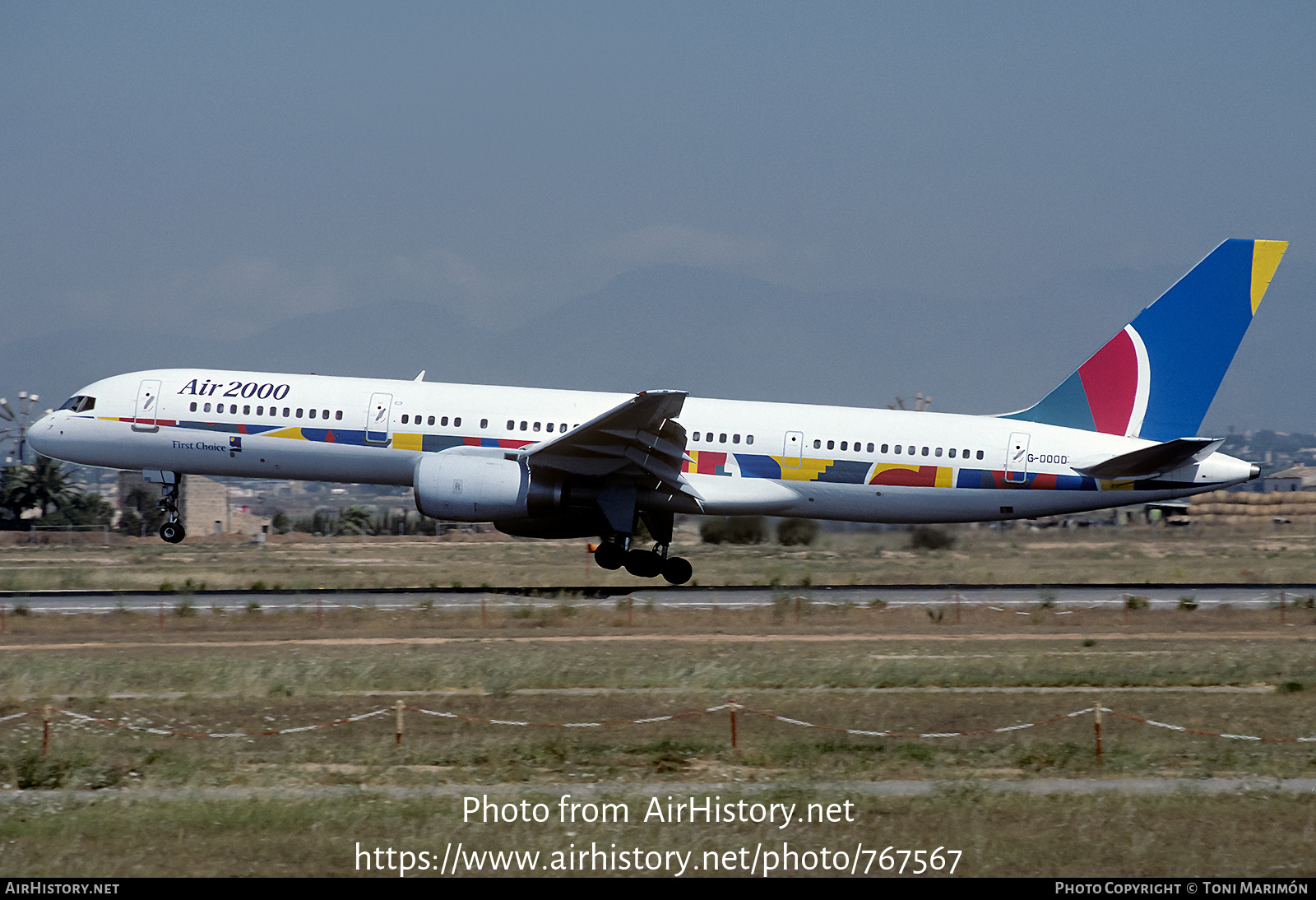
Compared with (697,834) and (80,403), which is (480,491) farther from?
(697,834)

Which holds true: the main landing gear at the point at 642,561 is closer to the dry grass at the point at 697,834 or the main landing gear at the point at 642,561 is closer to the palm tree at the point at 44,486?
the dry grass at the point at 697,834

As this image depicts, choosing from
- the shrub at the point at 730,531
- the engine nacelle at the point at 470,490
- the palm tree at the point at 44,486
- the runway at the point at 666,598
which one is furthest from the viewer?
the palm tree at the point at 44,486

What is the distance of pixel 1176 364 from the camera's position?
110 ft

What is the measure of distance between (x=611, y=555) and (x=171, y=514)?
464 inches

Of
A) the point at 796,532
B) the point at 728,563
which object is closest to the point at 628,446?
the point at 796,532

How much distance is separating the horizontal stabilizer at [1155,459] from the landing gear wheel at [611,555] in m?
11.6

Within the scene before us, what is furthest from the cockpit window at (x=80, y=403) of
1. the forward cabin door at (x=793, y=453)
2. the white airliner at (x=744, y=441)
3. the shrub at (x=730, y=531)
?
the shrub at (x=730, y=531)

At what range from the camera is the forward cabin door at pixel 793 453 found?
32.0m

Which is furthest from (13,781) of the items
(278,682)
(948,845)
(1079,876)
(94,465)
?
(94,465)

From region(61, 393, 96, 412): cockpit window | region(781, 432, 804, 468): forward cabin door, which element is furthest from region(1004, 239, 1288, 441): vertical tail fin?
region(61, 393, 96, 412): cockpit window

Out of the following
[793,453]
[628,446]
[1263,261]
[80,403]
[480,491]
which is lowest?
[480,491]

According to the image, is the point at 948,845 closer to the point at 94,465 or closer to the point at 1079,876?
the point at 1079,876

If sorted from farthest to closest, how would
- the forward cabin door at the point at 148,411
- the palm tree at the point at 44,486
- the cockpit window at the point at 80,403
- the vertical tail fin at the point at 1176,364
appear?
the palm tree at the point at 44,486 → the cockpit window at the point at 80,403 → the vertical tail fin at the point at 1176,364 → the forward cabin door at the point at 148,411

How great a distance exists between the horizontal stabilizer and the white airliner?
0.05 metres
